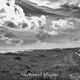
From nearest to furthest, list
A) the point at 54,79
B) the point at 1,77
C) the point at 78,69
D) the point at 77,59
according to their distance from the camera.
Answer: the point at 54,79
the point at 1,77
the point at 78,69
the point at 77,59

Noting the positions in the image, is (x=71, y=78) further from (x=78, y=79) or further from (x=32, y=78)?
(x=32, y=78)

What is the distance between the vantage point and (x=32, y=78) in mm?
17703

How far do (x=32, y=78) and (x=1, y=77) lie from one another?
2.46m

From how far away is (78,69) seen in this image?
2342 centimetres

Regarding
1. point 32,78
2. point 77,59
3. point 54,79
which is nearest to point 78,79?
point 54,79

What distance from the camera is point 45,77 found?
18.0 m

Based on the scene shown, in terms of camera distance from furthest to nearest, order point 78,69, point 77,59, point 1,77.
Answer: point 77,59
point 78,69
point 1,77

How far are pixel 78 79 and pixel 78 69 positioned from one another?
551 centimetres

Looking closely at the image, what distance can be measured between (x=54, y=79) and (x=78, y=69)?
648cm

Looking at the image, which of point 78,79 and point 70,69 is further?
point 70,69

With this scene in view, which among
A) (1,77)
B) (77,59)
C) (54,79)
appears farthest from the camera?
(77,59)

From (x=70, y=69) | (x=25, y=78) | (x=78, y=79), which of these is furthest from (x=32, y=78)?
(x=70, y=69)

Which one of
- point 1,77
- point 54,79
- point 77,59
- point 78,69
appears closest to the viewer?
point 54,79

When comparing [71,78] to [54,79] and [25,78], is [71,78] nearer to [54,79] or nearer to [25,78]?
[54,79]
